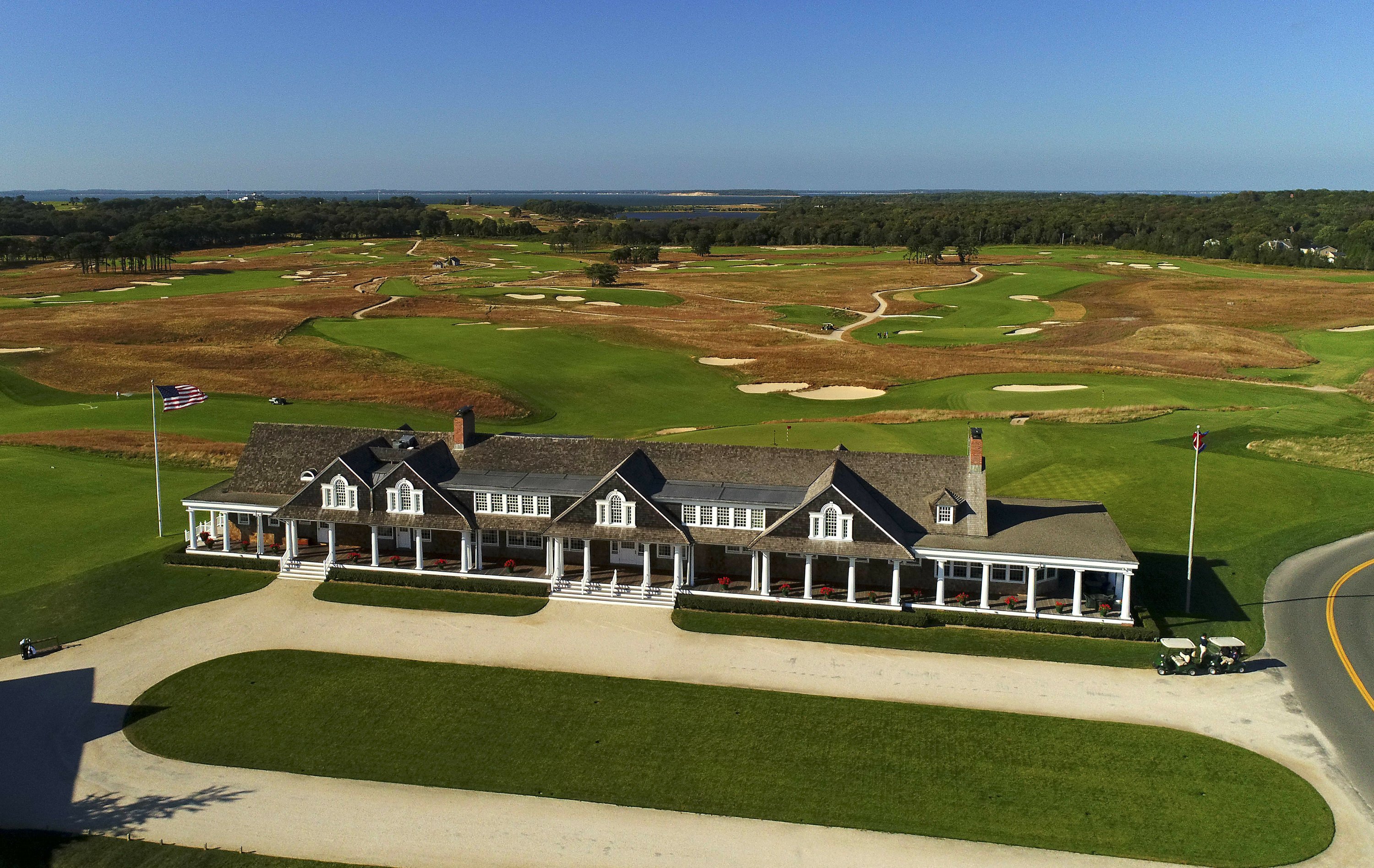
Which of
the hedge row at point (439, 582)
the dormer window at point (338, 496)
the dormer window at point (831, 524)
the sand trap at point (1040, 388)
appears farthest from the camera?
the sand trap at point (1040, 388)

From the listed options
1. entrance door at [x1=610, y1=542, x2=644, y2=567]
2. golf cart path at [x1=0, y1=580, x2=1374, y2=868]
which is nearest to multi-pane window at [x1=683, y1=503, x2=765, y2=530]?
entrance door at [x1=610, y1=542, x2=644, y2=567]

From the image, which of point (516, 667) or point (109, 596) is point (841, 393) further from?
point (109, 596)

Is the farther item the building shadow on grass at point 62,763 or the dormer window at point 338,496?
the dormer window at point 338,496

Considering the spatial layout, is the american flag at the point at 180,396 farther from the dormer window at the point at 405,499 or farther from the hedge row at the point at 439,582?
the hedge row at the point at 439,582

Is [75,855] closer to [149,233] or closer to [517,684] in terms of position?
[517,684]

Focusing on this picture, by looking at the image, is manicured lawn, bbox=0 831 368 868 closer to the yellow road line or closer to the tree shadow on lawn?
the tree shadow on lawn

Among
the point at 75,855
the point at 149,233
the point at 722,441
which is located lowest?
the point at 75,855

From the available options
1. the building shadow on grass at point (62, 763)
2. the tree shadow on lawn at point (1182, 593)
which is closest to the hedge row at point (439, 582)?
the building shadow on grass at point (62, 763)

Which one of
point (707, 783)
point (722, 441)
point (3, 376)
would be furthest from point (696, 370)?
point (707, 783)
